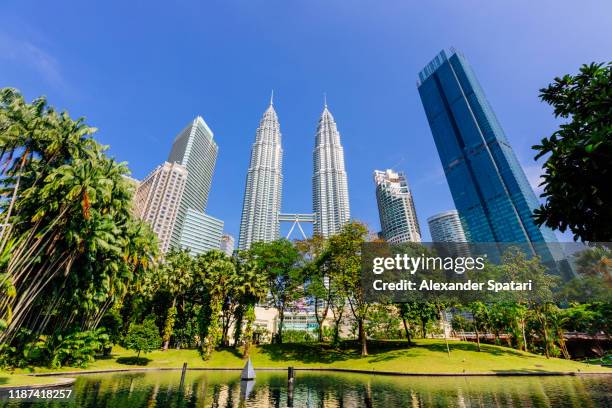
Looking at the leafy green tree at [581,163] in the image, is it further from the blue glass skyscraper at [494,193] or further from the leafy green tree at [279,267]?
the blue glass skyscraper at [494,193]

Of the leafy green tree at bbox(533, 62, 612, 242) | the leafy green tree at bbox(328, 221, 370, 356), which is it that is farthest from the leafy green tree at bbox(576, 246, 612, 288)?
the leafy green tree at bbox(533, 62, 612, 242)

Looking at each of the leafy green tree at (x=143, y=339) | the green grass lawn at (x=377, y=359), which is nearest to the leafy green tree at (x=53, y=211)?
the green grass lawn at (x=377, y=359)

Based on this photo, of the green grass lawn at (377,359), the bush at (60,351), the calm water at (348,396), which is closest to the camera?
the calm water at (348,396)

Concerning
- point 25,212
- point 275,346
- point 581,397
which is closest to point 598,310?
point 581,397

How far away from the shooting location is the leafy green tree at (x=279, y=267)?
58.4 meters

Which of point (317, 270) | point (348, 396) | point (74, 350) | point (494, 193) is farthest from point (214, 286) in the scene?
point (494, 193)

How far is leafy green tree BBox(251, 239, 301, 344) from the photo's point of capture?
5838 cm

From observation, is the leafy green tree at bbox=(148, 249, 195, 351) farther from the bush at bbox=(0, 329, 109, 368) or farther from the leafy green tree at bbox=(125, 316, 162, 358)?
the bush at bbox=(0, 329, 109, 368)

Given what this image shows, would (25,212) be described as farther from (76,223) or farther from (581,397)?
(581,397)

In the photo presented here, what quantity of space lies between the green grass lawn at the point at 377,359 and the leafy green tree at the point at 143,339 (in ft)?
7.25

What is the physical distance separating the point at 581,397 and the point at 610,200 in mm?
14703

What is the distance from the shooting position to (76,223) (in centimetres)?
2667

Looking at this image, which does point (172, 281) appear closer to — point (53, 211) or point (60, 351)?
point (60, 351)

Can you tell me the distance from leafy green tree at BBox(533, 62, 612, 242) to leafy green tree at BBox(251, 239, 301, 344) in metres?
48.0
